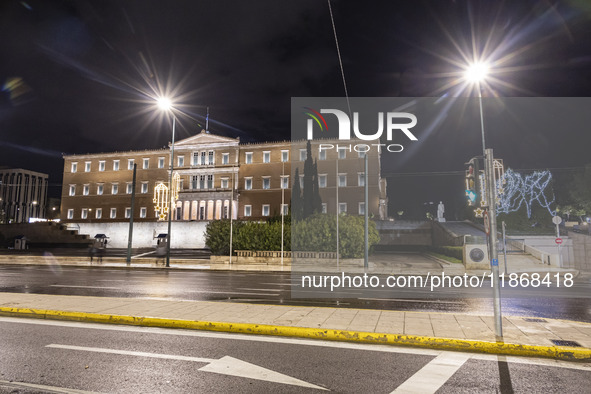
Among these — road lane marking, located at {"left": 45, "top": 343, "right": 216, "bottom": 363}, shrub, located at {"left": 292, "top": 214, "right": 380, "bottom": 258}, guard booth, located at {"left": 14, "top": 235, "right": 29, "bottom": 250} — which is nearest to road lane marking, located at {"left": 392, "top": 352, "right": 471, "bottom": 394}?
road lane marking, located at {"left": 45, "top": 343, "right": 216, "bottom": 363}

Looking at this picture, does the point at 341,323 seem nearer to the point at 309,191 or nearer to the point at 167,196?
the point at 167,196

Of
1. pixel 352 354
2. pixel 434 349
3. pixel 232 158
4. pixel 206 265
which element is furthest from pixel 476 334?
pixel 232 158

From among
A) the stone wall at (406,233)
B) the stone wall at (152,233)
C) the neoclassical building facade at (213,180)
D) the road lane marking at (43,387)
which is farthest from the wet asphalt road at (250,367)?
the neoclassical building facade at (213,180)

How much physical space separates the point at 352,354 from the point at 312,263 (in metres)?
23.6

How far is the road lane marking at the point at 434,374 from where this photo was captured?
15.8 ft

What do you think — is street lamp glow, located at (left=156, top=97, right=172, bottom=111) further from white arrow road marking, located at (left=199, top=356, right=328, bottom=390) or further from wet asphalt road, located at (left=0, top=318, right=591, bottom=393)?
white arrow road marking, located at (left=199, top=356, right=328, bottom=390)

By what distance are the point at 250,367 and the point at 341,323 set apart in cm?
285

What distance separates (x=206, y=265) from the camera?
97.8ft

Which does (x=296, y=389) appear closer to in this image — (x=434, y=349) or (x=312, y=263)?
(x=434, y=349)

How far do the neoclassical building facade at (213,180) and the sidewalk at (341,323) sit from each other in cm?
4460

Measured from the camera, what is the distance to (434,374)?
5.36 meters

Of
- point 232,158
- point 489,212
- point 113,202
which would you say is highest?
point 232,158

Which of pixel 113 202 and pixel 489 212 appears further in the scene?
pixel 113 202

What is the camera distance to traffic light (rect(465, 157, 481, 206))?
7738mm
